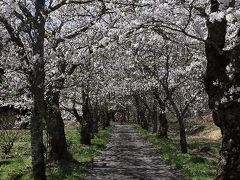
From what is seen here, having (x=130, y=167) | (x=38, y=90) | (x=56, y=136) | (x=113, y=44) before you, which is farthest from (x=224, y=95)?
(x=56, y=136)

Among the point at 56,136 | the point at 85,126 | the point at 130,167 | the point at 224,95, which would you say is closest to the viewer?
the point at 224,95

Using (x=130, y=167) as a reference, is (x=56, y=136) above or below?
above

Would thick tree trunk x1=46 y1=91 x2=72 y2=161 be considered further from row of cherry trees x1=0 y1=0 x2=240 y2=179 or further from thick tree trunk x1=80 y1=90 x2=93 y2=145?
thick tree trunk x1=80 y1=90 x2=93 y2=145

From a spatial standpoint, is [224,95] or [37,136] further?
[37,136]

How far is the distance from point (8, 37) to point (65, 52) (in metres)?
5.23

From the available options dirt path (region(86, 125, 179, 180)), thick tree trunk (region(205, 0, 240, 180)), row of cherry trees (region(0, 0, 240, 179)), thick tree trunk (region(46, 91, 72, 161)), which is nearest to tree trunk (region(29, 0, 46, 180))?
row of cherry trees (region(0, 0, 240, 179))

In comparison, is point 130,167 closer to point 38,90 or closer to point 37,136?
point 37,136

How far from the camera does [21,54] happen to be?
1605 centimetres

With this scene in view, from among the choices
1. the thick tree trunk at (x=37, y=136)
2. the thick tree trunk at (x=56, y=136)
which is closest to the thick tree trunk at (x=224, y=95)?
the thick tree trunk at (x=37, y=136)

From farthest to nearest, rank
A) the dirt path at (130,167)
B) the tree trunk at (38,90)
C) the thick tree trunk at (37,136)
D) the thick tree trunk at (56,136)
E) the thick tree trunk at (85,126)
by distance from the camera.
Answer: the thick tree trunk at (85,126)
the thick tree trunk at (56,136)
the dirt path at (130,167)
the thick tree trunk at (37,136)
the tree trunk at (38,90)

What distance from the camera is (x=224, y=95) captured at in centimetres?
1275

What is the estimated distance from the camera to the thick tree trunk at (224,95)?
12.6m

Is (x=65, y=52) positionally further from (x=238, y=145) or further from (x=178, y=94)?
(x=178, y=94)

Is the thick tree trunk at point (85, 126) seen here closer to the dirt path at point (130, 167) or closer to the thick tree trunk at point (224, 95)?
the dirt path at point (130, 167)
